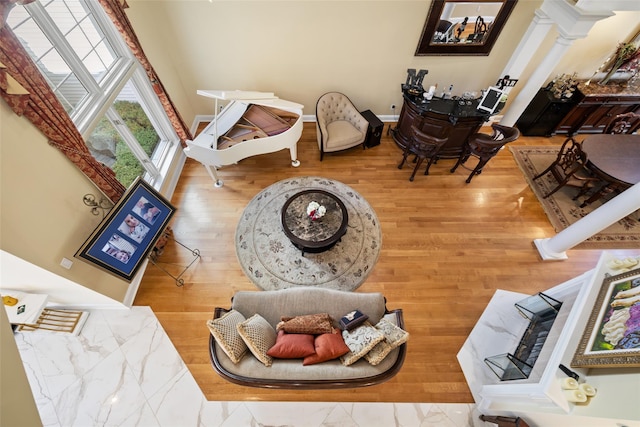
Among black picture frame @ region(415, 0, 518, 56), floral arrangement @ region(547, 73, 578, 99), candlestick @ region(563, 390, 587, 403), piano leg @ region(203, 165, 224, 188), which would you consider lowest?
piano leg @ region(203, 165, 224, 188)

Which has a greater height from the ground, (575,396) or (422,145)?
(575,396)

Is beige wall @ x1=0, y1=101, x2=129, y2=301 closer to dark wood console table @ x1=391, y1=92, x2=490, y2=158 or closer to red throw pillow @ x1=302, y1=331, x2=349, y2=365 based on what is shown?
red throw pillow @ x1=302, y1=331, x2=349, y2=365

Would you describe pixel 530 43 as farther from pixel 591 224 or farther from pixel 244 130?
pixel 244 130

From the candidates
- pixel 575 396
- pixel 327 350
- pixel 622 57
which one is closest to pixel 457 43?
pixel 622 57

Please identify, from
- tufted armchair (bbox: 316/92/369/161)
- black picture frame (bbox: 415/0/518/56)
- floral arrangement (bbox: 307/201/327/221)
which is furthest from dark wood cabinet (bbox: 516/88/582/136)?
floral arrangement (bbox: 307/201/327/221)

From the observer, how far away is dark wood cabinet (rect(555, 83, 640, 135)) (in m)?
4.89

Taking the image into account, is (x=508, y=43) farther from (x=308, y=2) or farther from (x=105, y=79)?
(x=105, y=79)

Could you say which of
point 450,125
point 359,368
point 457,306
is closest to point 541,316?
point 457,306

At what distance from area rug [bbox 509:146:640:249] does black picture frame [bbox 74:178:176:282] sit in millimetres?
5952

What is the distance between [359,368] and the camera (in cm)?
265

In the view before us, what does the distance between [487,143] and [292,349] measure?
4083 mm

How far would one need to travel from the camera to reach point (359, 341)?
276 centimetres

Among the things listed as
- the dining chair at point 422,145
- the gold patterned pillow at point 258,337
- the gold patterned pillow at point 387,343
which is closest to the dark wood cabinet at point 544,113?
the dining chair at point 422,145

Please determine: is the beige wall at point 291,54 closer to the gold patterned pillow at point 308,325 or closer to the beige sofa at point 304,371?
the beige sofa at point 304,371
